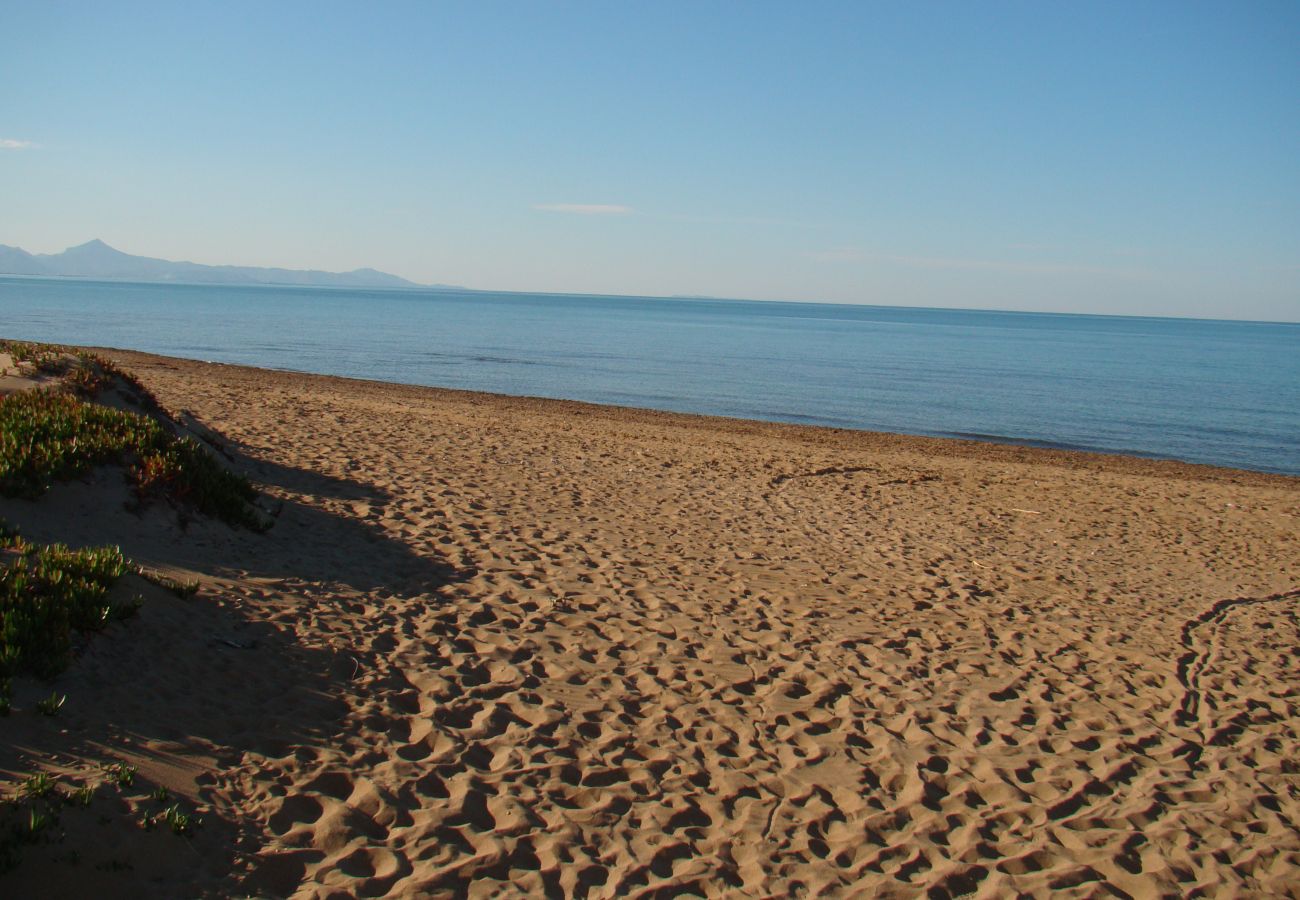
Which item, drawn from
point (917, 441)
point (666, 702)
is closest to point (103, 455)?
point (666, 702)

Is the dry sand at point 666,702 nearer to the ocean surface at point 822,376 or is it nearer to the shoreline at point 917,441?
the shoreline at point 917,441

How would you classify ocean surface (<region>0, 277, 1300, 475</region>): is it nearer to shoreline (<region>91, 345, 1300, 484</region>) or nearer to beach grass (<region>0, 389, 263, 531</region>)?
shoreline (<region>91, 345, 1300, 484</region>)

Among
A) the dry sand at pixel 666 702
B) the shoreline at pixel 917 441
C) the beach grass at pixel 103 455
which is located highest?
the beach grass at pixel 103 455

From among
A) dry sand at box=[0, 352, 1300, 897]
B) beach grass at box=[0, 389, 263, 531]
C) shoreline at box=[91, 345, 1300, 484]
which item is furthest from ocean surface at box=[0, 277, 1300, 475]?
beach grass at box=[0, 389, 263, 531]

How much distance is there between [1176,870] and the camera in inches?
190

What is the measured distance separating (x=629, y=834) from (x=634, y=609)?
346 cm

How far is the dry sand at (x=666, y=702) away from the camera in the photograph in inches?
175

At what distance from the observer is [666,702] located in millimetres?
6254

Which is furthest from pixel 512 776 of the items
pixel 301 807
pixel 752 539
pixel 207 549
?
pixel 752 539

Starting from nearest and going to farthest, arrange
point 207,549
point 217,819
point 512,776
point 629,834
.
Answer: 1. point 217,819
2. point 629,834
3. point 512,776
4. point 207,549

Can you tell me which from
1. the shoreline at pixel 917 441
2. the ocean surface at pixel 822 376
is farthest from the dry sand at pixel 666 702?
the ocean surface at pixel 822 376

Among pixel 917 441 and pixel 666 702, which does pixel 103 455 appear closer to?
pixel 666 702

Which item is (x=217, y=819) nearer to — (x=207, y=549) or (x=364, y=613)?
(x=364, y=613)

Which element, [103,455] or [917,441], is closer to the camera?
[103,455]
